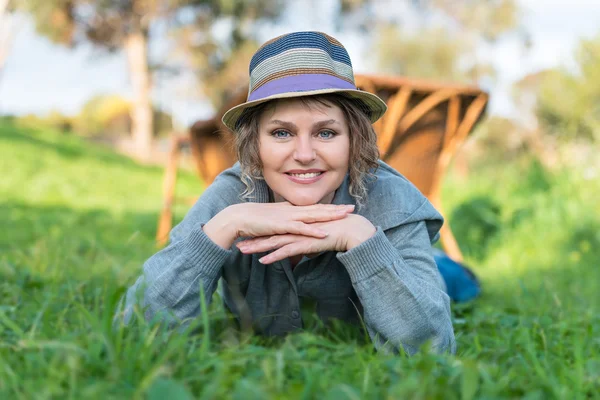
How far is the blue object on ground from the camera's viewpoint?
10.2 feet

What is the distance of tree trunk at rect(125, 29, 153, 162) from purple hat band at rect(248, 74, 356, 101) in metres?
19.7

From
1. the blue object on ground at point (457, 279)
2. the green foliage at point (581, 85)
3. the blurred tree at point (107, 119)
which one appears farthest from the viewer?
the blurred tree at point (107, 119)

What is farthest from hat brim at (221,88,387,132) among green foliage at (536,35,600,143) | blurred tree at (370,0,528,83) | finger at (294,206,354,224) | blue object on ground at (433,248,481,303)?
blurred tree at (370,0,528,83)

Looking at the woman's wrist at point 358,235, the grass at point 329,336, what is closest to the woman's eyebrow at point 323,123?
the woman's wrist at point 358,235

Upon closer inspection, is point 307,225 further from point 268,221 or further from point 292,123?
point 292,123

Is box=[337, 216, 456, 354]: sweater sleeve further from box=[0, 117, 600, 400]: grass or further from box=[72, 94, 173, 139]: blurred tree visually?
box=[72, 94, 173, 139]: blurred tree

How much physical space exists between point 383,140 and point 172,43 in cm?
1871

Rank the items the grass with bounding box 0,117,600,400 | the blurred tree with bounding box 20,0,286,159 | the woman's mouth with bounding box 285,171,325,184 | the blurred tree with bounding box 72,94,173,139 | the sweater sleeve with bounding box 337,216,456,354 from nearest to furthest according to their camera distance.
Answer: the grass with bounding box 0,117,600,400 < the sweater sleeve with bounding box 337,216,456,354 < the woman's mouth with bounding box 285,171,325,184 < the blurred tree with bounding box 20,0,286,159 < the blurred tree with bounding box 72,94,173,139

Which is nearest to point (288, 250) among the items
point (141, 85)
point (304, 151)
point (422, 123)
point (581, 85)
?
point (304, 151)

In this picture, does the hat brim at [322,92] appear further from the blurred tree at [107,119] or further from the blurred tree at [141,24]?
the blurred tree at [107,119]

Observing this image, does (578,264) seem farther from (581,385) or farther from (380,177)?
(581,385)

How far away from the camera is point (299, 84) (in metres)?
1.75

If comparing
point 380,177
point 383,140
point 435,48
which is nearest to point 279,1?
point 435,48

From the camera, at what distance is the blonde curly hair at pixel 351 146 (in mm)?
1912
